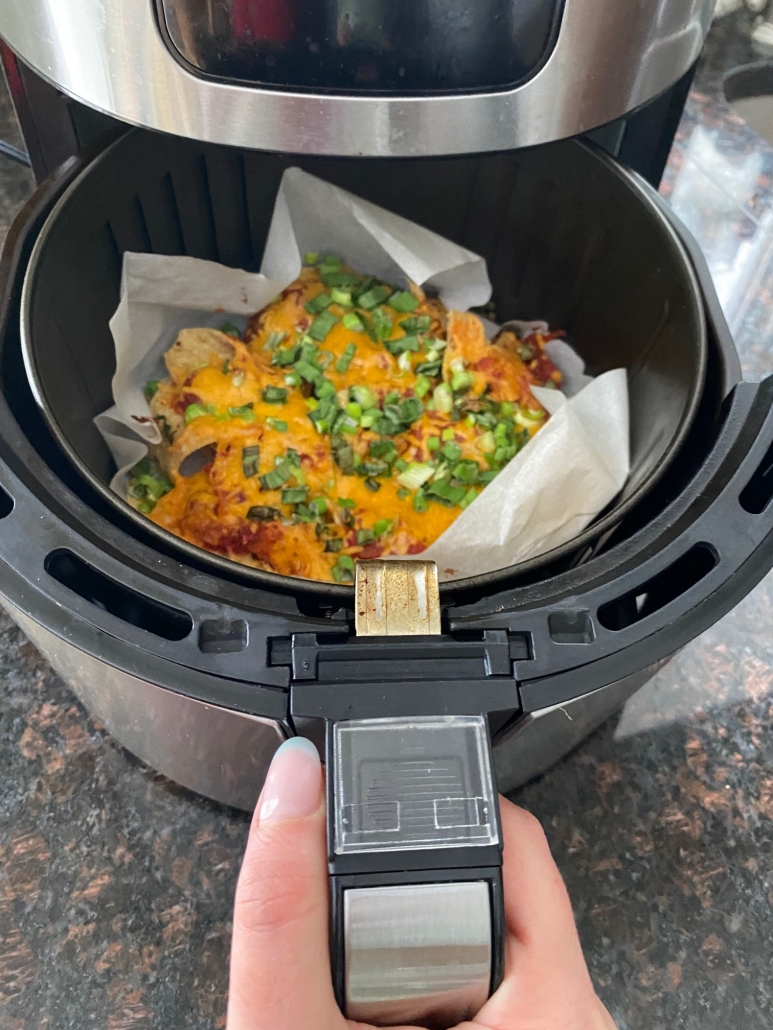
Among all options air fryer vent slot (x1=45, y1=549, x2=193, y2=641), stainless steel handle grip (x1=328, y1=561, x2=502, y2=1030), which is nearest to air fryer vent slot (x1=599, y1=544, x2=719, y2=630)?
stainless steel handle grip (x1=328, y1=561, x2=502, y2=1030)

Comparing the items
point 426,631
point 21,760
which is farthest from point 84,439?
point 426,631

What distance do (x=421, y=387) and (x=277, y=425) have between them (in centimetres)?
15

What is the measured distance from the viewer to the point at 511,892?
0.38 metres

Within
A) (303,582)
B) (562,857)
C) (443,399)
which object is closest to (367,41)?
(303,582)

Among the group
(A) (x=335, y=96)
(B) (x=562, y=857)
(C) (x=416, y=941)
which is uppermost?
(A) (x=335, y=96)

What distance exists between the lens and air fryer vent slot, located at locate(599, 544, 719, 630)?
1.29 ft

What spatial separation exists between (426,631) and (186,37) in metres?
0.33

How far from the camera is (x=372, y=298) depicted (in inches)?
31.0

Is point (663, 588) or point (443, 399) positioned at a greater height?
point (663, 588)

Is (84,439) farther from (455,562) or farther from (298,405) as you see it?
(455,562)

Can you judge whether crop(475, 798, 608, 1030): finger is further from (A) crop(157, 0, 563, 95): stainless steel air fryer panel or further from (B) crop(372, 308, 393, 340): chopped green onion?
(B) crop(372, 308, 393, 340): chopped green onion

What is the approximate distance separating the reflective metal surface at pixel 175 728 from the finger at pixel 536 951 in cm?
14

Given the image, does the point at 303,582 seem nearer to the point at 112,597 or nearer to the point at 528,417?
the point at 112,597

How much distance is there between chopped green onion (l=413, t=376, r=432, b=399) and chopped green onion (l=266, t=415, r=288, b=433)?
0.44ft
